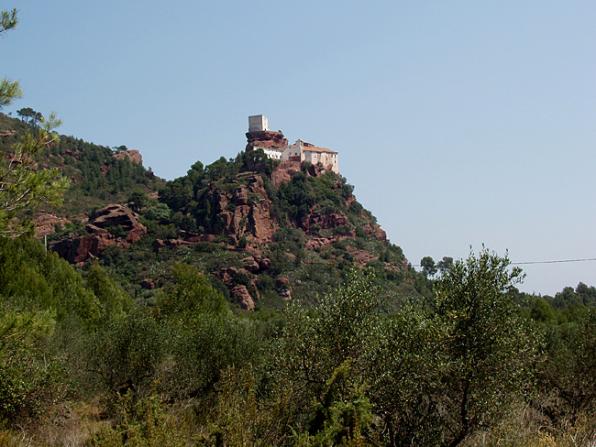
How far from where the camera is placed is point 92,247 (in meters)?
82.4

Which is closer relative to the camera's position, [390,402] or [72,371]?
[390,402]

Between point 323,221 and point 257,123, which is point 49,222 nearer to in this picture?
point 323,221

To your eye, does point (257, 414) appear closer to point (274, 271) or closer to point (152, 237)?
point (274, 271)

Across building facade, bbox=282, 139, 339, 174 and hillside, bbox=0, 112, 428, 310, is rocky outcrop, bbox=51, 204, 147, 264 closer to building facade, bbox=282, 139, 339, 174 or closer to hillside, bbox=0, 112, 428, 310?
hillside, bbox=0, 112, 428, 310

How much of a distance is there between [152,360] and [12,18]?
12713 mm

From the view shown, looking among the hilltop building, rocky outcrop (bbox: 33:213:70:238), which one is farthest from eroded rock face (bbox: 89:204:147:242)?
the hilltop building

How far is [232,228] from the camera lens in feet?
287

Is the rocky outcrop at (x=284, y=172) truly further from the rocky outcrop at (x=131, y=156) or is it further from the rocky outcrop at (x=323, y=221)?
the rocky outcrop at (x=131, y=156)

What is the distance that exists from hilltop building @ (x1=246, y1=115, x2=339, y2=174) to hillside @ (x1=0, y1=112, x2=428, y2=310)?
485cm

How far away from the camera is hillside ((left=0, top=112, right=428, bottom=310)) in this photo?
7819cm

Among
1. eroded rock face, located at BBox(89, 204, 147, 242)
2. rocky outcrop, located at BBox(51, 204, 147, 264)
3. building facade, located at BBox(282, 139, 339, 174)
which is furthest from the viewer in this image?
building facade, located at BBox(282, 139, 339, 174)

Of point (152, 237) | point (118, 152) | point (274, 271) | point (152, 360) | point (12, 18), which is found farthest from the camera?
point (118, 152)

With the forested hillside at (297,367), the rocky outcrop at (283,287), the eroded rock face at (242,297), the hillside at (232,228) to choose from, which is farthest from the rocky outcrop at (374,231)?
the forested hillside at (297,367)

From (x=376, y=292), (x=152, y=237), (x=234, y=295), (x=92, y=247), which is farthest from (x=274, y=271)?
(x=376, y=292)
